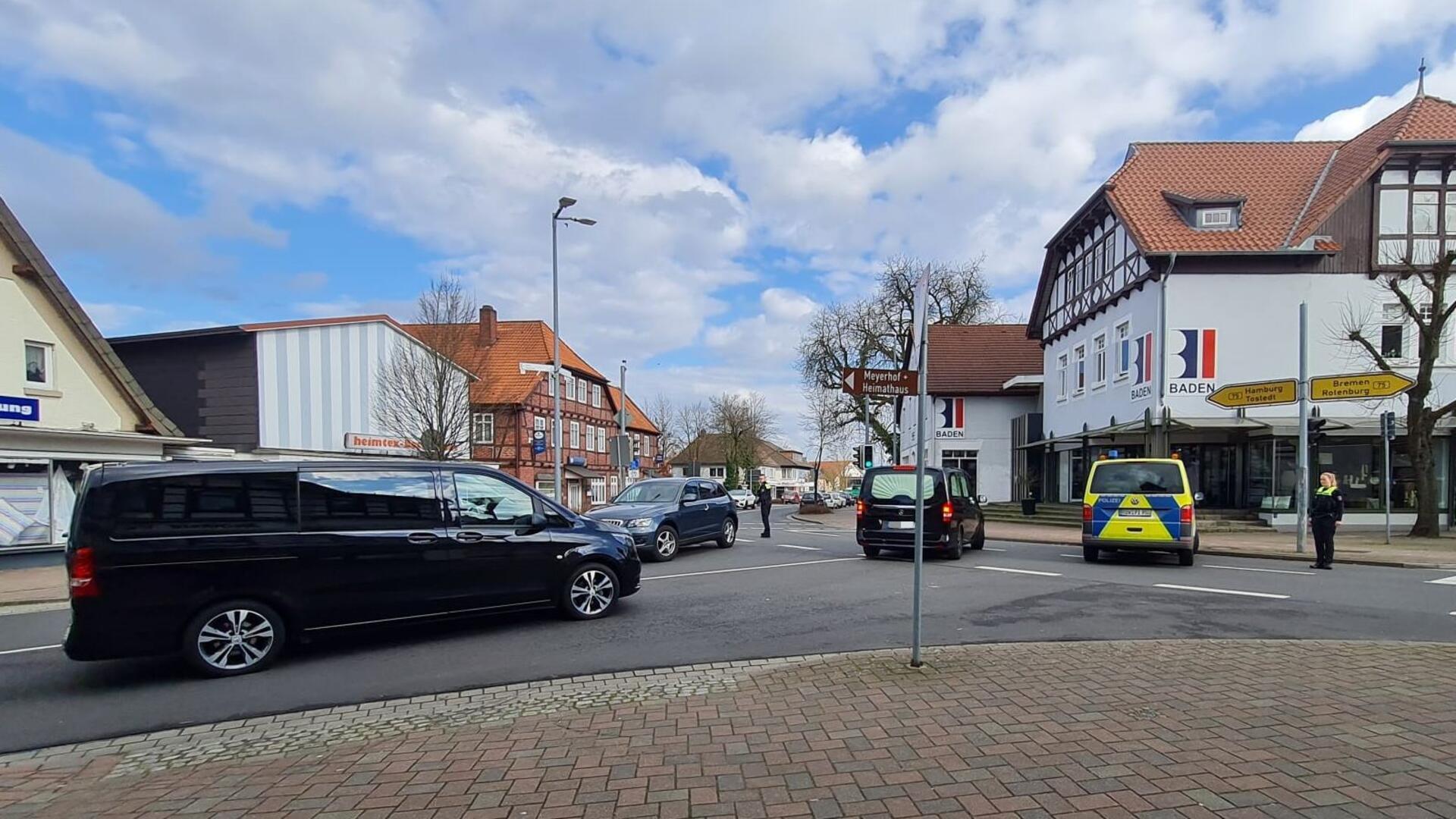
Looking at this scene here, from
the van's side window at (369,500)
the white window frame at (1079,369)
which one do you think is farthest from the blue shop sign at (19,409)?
the white window frame at (1079,369)

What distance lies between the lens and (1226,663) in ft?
19.5

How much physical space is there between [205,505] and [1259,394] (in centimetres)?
1917

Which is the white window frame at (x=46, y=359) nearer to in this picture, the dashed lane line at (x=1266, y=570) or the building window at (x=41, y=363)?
the building window at (x=41, y=363)

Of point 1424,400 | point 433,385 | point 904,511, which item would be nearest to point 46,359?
point 433,385

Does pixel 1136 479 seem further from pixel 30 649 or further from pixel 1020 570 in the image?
pixel 30 649

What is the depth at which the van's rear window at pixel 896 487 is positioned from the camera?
1373 cm

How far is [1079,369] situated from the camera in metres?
29.3

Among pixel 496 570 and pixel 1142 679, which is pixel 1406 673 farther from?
pixel 496 570

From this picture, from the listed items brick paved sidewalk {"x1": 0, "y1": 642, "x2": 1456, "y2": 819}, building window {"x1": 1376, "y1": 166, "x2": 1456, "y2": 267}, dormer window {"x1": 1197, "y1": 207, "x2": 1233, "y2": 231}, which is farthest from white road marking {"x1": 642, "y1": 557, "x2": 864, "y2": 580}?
building window {"x1": 1376, "y1": 166, "x2": 1456, "y2": 267}

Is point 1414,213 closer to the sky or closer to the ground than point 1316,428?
closer to the sky

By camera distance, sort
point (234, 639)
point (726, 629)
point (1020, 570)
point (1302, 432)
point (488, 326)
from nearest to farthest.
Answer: point (234, 639), point (726, 629), point (1020, 570), point (1302, 432), point (488, 326)

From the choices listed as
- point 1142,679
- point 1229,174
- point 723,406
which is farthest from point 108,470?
point 723,406

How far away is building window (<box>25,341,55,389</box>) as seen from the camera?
16422 mm

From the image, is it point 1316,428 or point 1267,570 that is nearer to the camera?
point 1267,570
